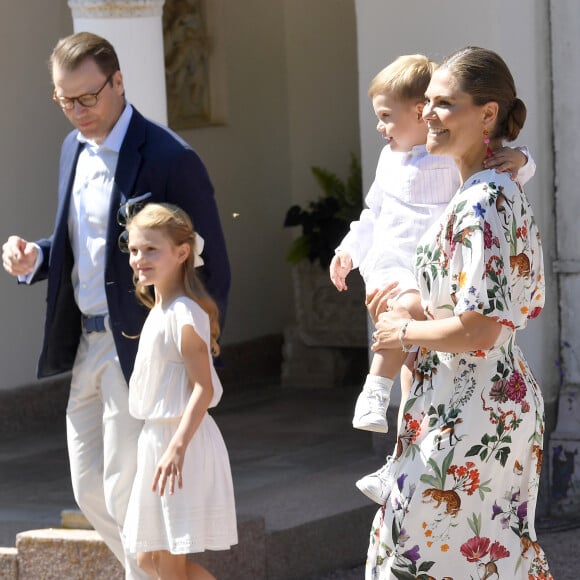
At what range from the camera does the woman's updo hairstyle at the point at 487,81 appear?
3.77 meters

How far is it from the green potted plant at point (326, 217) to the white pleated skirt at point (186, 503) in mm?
5102

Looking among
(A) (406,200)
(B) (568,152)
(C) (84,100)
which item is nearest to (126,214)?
(C) (84,100)

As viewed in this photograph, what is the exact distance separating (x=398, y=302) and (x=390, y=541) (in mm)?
825

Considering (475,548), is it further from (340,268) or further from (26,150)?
(26,150)

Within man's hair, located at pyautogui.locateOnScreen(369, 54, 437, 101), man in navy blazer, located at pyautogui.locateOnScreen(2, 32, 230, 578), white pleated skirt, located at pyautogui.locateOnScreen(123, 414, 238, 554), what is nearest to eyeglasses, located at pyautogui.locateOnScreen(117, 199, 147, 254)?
man in navy blazer, located at pyautogui.locateOnScreen(2, 32, 230, 578)

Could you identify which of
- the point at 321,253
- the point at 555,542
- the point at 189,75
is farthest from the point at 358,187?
the point at 555,542

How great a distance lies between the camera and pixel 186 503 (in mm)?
4848

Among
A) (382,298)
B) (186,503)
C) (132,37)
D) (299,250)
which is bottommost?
(186,503)

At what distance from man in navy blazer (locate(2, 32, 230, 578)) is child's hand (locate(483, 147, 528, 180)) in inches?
57.4

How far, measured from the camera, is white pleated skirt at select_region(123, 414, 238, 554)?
4.85 meters

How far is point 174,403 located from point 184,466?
7.9 inches

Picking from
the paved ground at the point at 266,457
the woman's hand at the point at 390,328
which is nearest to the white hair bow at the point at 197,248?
the woman's hand at the point at 390,328

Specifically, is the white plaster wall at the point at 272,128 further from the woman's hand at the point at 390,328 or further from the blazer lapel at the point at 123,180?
the woman's hand at the point at 390,328

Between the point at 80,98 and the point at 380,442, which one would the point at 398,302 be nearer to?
the point at 80,98
